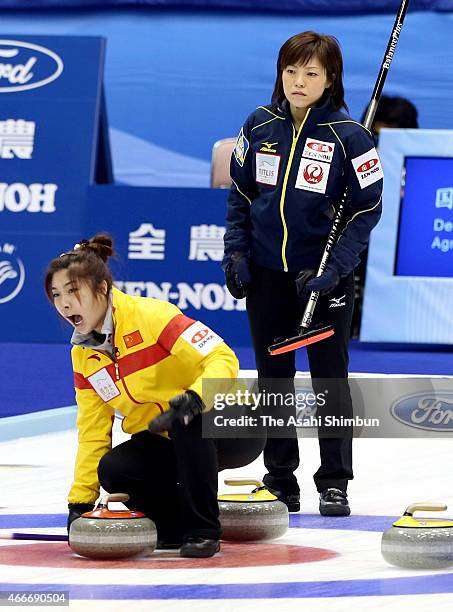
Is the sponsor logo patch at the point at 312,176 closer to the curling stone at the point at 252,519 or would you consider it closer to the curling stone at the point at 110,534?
the curling stone at the point at 252,519

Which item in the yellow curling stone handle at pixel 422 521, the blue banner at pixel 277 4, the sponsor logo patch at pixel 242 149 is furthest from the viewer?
the blue banner at pixel 277 4

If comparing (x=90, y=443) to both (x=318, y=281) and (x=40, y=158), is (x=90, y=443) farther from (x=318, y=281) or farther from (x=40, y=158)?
(x=40, y=158)

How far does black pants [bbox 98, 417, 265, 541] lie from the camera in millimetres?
3377

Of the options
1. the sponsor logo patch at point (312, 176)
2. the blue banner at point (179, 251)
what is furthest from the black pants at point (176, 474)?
the blue banner at point (179, 251)

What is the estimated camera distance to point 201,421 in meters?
3.39

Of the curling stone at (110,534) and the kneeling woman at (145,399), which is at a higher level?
the kneeling woman at (145,399)

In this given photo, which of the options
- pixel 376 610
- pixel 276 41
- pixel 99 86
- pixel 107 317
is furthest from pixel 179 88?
pixel 376 610

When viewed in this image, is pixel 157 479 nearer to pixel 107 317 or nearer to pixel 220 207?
pixel 107 317

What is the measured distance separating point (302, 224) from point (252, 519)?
1.02 m

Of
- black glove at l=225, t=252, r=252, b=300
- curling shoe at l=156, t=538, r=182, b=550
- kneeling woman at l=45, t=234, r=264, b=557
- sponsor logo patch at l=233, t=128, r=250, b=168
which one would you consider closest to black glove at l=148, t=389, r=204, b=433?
kneeling woman at l=45, t=234, r=264, b=557

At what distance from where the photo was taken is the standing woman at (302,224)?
4.20m

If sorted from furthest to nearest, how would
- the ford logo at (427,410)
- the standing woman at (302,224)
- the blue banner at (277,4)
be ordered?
the blue banner at (277,4)
the ford logo at (427,410)
the standing woman at (302,224)

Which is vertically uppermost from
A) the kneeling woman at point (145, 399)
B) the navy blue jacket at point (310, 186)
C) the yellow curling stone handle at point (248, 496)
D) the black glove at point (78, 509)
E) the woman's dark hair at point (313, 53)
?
the woman's dark hair at point (313, 53)

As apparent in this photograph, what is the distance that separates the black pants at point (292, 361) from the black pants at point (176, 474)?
2.04ft
